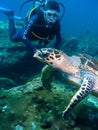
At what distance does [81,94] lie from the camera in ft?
12.5

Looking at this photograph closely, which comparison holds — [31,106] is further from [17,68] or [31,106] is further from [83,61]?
[17,68]

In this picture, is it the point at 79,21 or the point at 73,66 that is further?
the point at 79,21

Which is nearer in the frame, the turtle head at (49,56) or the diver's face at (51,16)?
the turtle head at (49,56)

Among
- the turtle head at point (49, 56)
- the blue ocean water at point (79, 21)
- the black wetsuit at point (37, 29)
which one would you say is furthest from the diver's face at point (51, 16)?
the blue ocean water at point (79, 21)

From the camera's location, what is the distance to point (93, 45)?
566 inches

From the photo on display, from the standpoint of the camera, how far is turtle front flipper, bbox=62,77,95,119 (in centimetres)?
376

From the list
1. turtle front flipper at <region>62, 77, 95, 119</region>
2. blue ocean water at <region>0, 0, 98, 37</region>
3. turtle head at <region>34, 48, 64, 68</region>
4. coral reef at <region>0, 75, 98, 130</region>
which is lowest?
blue ocean water at <region>0, 0, 98, 37</region>

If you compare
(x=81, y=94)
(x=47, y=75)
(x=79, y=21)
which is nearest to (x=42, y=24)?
(x=47, y=75)

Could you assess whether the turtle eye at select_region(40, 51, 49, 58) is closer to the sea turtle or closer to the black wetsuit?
the sea turtle

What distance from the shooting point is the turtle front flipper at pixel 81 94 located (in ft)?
12.3

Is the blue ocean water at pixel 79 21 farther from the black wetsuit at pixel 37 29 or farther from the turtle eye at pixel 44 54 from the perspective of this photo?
the turtle eye at pixel 44 54

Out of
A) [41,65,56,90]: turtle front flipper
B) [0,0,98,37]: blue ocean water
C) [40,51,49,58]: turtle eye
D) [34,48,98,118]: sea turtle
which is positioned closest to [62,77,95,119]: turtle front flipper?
[34,48,98,118]: sea turtle

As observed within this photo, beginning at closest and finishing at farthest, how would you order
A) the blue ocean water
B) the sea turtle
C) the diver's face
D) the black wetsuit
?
the sea turtle, the diver's face, the black wetsuit, the blue ocean water

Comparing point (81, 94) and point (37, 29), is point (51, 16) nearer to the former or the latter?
point (37, 29)
